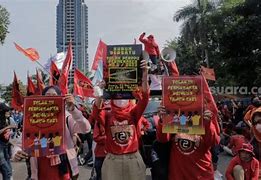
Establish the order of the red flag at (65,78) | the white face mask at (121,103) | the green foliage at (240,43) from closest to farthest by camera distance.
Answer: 1. the white face mask at (121,103)
2. the red flag at (65,78)
3. the green foliage at (240,43)

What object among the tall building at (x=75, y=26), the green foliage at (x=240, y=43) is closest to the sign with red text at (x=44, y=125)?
the tall building at (x=75, y=26)

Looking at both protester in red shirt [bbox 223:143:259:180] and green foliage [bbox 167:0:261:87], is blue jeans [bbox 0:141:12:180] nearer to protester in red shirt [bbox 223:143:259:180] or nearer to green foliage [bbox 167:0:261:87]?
protester in red shirt [bbox 223:143:259:180]

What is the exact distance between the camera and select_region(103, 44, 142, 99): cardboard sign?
4.58 m

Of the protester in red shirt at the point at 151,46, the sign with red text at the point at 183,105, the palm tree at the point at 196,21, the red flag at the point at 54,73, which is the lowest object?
the sign with red text at the point at 183,105

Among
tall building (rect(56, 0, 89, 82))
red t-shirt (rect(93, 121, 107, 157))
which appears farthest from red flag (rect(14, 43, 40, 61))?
tall building (rect(56, 0, 89, 82))

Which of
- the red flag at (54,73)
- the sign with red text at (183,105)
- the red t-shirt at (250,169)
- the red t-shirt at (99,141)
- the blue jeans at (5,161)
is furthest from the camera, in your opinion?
the red flag at (54,73)

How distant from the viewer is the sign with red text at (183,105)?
13.7ft

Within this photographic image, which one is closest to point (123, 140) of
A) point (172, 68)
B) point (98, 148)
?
point (98, 148)

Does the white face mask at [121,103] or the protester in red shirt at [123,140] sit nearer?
the protester in red shirt at [123,140]

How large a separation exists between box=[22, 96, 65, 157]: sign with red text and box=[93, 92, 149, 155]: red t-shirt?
1.91 feet

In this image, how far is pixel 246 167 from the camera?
4.55 meters

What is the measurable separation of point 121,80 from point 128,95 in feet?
0.57

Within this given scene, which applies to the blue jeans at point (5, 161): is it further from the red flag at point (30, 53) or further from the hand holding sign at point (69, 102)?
the hand holding sign at point (69, 102)

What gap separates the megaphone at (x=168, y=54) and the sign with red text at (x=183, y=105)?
325 cm
